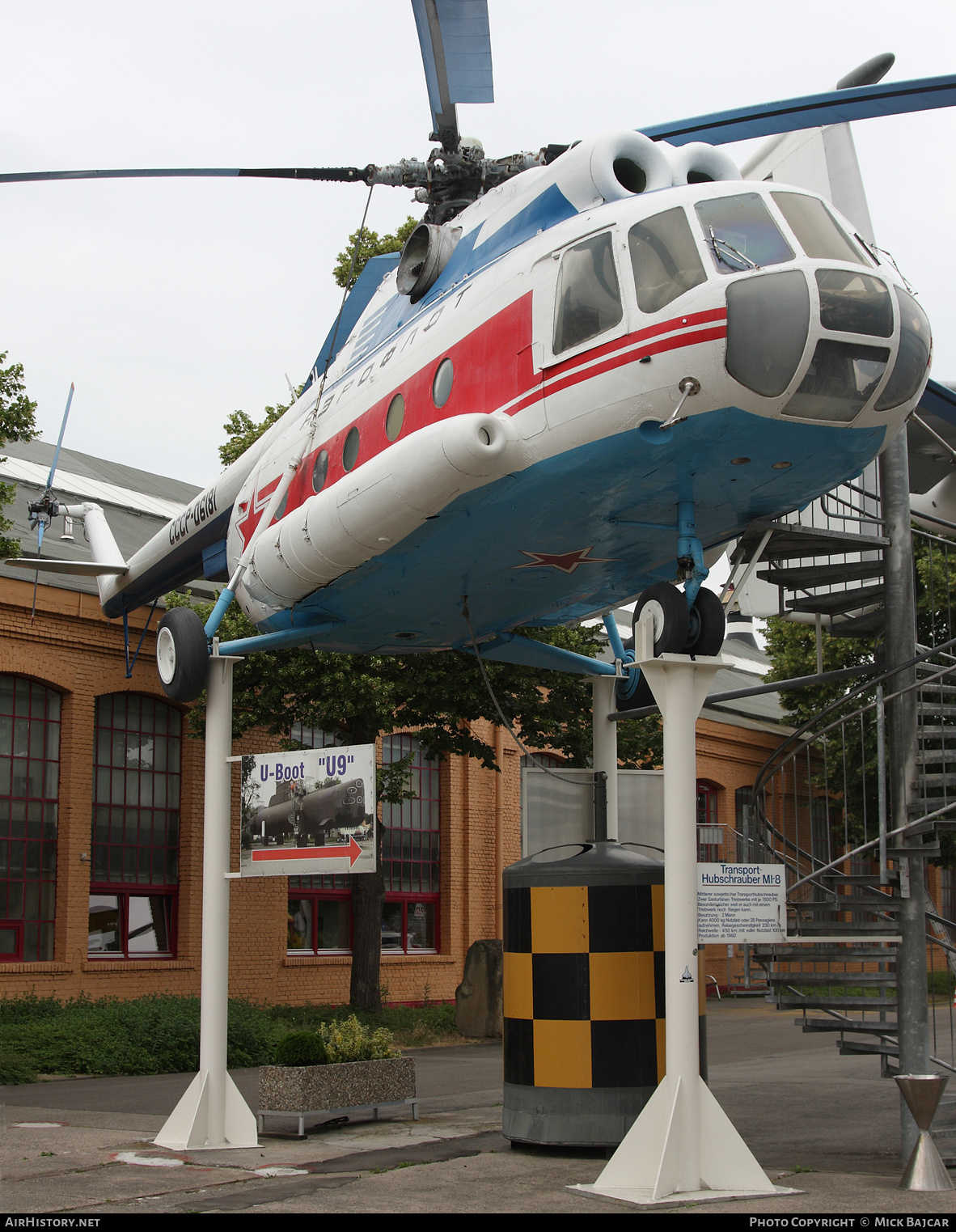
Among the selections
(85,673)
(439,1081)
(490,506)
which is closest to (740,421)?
(490,506)

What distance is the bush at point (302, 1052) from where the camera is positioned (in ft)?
38.4

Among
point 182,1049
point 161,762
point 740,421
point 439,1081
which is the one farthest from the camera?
point 161,762

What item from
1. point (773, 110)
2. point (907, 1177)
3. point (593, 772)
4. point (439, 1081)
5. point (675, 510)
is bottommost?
point (439, 1081)

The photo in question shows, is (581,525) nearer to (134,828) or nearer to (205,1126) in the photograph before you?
(205,1126)

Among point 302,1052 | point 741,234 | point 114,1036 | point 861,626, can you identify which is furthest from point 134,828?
point 741,234

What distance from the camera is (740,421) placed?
8.16 metres

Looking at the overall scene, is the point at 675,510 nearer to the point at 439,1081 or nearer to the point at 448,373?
the point at 448,373

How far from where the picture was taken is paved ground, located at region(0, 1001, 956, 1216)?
8.17 meters

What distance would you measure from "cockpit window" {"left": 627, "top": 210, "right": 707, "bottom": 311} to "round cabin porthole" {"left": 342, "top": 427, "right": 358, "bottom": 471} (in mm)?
3503

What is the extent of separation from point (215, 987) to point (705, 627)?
5643 mm

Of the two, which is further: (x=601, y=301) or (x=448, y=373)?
(x=448, y=373)

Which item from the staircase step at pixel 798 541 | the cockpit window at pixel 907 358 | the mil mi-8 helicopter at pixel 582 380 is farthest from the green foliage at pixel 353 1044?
the cockpit window at pixel 907 358

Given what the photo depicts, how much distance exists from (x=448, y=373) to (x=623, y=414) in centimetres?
195

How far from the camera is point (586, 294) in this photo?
862 cm
